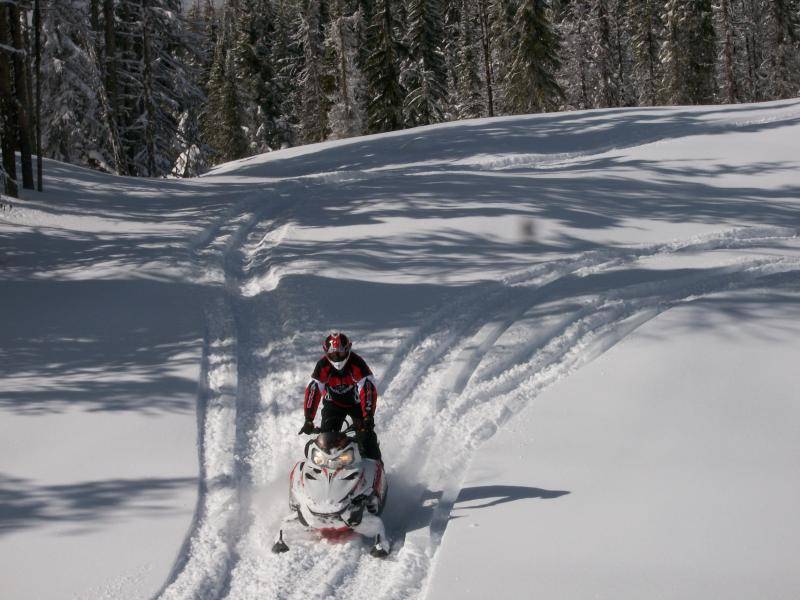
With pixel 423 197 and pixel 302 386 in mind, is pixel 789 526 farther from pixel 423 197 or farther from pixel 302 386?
pixel 423 197

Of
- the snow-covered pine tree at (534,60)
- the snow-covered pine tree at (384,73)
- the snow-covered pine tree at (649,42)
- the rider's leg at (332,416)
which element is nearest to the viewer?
the rider's leg at (332,416)

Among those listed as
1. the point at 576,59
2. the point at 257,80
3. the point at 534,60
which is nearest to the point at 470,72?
the point at 576,59

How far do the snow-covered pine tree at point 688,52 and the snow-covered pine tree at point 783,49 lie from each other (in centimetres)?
573

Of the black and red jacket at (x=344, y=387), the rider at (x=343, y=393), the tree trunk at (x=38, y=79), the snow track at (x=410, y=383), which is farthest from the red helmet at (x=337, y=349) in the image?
the tree trunk at (x=38, y=79)

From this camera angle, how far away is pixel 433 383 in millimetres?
10828

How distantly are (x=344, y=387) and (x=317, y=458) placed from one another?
117 cm

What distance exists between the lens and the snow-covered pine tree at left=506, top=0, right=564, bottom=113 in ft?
153

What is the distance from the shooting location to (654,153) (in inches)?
998

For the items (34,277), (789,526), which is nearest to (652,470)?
(789,526)

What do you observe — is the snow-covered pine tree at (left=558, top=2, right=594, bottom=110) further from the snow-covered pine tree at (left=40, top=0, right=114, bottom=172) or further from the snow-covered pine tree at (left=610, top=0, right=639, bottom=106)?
the snow-covered pine tree at (left=40, top=0, right=114, bottom=172)

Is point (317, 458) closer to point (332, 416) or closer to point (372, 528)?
point (372, 528)

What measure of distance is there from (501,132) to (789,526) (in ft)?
87.0

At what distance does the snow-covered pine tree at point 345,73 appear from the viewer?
49844 mm

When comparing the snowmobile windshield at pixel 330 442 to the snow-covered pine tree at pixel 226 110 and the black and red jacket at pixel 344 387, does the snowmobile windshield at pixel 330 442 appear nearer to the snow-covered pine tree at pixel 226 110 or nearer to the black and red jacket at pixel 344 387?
the black and red jacket at pixel 344 387
